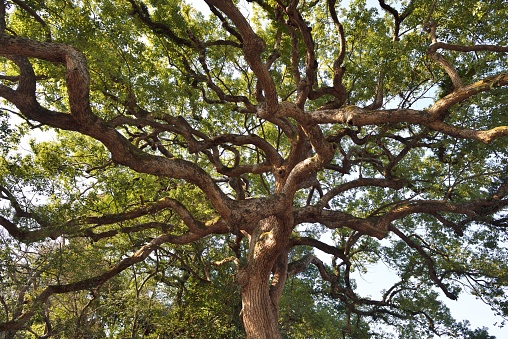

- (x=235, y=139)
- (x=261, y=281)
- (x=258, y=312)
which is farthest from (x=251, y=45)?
(x=258, y=312)

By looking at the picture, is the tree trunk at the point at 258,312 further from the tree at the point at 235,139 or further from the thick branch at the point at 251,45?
the thick branch at the point at 251,45

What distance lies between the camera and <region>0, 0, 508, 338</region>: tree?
18.4 feet

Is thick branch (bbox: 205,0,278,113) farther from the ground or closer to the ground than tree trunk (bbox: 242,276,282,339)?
farther from the ground

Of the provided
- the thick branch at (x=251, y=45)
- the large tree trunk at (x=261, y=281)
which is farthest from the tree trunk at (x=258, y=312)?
the thick branch at (x=251, y=45)

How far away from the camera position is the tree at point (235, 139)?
18.4 feet

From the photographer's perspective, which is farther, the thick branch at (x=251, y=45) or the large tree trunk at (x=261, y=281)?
the large tree trunk at (x=261, y=281)

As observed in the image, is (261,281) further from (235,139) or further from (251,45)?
(251,45)

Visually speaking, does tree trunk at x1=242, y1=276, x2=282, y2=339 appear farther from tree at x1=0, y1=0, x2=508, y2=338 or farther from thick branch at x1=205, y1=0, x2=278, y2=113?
thick branch at x1=205, y1=0, x2=278, y2=113

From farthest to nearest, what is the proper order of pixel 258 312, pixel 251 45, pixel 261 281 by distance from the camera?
pixel 261 281 < pixel 258 312 < pixel 251 45

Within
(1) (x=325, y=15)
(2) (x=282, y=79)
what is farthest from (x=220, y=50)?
(1) (x=325, y=15)

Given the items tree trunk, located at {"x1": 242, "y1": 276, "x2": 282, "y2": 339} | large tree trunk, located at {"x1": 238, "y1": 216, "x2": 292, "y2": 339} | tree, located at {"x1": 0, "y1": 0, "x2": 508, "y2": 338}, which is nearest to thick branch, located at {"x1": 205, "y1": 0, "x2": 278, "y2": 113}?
tree, located at {"x1": 0, "y1": 0, "x2": 508, "y2": 338}

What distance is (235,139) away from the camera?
304 inches

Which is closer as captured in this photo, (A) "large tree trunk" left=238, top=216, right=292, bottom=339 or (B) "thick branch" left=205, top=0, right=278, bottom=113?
(B) "thick branch" left=205, top=0, right=278, bottom=113

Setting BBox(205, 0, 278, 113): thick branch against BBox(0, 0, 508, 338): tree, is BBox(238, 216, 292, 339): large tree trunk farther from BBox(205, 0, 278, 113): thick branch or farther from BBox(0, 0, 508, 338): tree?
BBox(205, 0, 278, 113): thick branch
